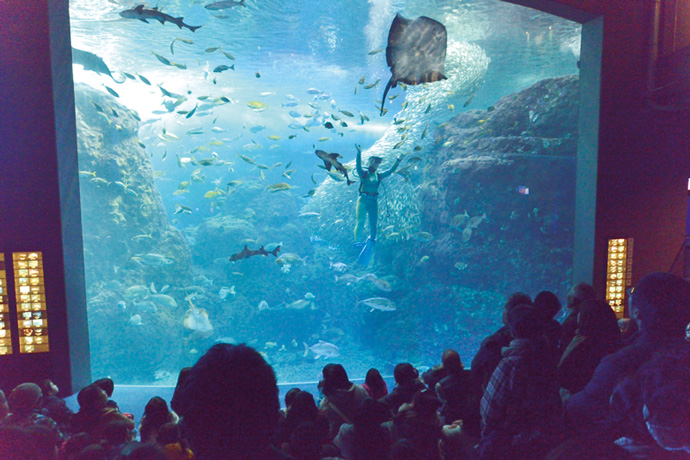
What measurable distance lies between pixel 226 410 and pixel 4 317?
529cm

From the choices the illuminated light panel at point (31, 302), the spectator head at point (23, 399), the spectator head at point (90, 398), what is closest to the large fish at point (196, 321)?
the illuminated light panel at point (31, 302)

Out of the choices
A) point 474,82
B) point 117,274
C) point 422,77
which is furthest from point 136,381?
point 474,82

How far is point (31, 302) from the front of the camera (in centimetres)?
495

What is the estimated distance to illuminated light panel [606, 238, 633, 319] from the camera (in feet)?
21.9

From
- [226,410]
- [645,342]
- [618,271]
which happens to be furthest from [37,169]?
[618,271]

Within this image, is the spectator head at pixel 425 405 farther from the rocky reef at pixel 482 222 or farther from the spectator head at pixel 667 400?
the rocky reef at pixel 482 222

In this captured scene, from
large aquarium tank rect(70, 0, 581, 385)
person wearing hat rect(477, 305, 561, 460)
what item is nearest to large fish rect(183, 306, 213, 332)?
large aquarium tank rect(70, 0, 581, 385)

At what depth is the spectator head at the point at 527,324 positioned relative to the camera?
244 cm

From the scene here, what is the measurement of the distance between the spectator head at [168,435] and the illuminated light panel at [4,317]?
12.1 ft

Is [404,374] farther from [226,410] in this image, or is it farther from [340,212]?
[340,212]

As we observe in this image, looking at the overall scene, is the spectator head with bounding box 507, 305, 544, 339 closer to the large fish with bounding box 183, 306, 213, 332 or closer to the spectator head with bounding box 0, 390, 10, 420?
the spectator head with bounding box 0, 390, 10, 420

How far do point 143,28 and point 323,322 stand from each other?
12.5 metres

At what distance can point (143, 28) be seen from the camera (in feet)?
44.3

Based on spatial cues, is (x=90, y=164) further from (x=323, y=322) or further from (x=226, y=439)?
(x=226, y=439)
